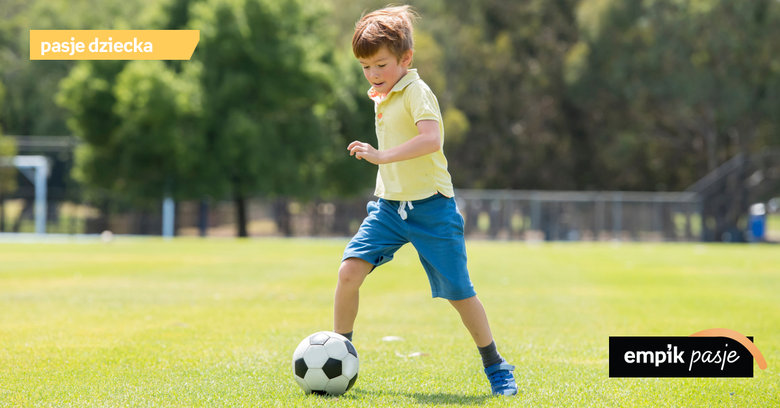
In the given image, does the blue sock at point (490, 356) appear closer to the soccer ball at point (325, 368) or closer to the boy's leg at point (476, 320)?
the boy's leg at point (476, 320)

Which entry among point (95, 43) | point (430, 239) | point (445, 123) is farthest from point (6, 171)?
point (430, 239)

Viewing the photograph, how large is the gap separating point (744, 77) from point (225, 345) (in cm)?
3803

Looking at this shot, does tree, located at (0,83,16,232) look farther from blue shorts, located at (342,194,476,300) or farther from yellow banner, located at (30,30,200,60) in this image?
blue shorts, located at (342,194,476,300)

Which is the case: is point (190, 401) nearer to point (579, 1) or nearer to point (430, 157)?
point (430, 157)

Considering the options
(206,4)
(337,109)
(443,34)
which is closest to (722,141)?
(443,34)

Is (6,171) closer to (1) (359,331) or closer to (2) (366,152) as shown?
(1) (359,331)

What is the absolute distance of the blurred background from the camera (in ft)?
116

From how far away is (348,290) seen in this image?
15.7 ft

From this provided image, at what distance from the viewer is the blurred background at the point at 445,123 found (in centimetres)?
3534

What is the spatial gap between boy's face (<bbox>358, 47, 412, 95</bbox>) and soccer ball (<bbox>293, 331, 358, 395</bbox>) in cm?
136

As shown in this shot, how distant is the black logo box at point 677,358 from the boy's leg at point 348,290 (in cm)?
140

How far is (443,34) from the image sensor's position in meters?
47.0

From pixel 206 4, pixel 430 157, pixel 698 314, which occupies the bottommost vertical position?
pixel 698 314

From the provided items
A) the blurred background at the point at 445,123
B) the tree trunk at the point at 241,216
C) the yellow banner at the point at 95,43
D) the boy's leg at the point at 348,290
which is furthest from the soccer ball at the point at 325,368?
the tree trunk at the point at 241,216
